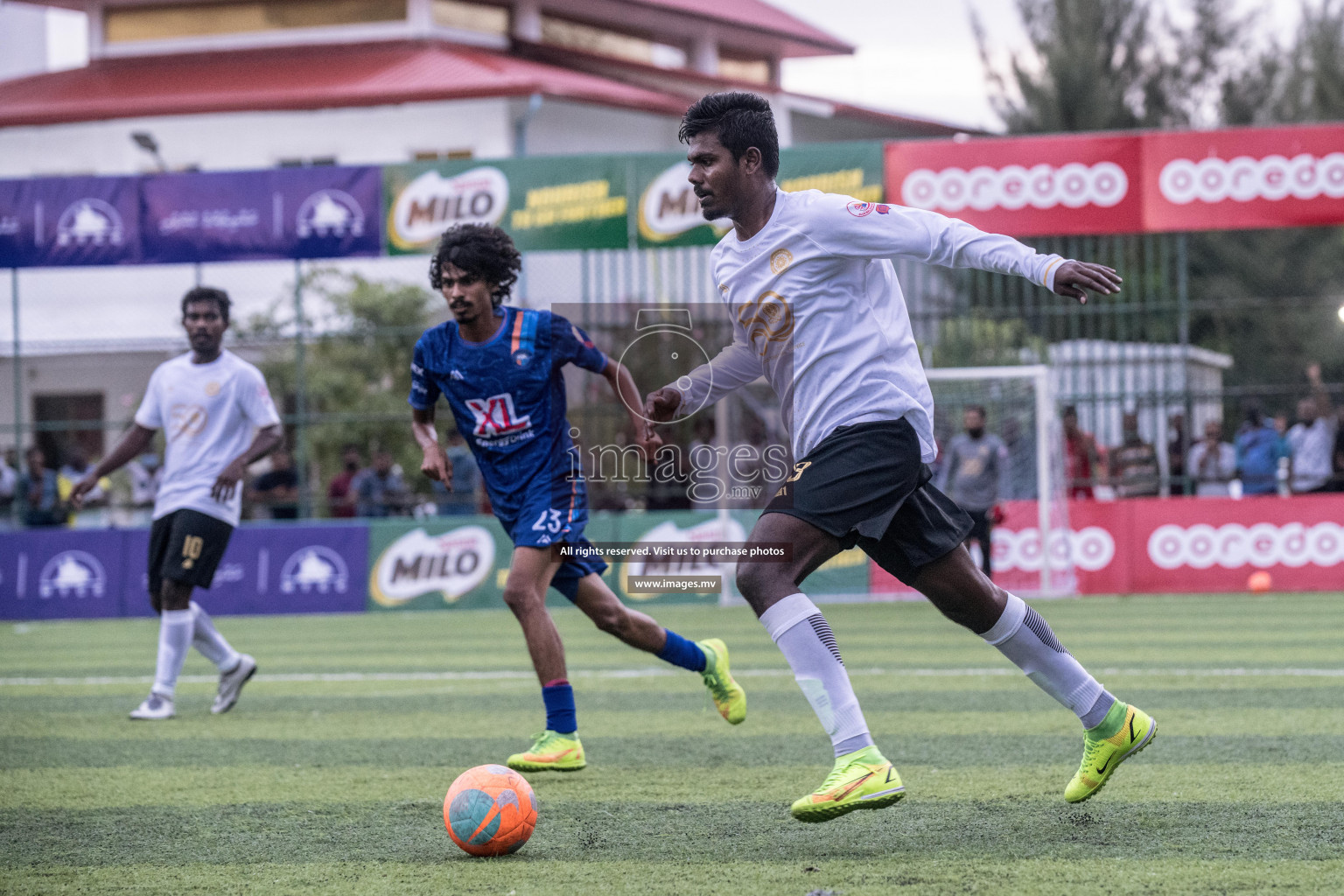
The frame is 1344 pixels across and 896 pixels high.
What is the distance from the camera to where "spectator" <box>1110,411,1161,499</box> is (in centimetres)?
1684

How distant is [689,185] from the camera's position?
53.4 ft

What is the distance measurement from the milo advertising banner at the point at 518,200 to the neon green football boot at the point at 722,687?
10.3m

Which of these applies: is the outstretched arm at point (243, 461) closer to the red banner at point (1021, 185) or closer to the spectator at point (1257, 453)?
the red banner at point (1021, 185)

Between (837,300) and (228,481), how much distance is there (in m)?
4.43

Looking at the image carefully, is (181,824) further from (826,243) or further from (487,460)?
(826,243)

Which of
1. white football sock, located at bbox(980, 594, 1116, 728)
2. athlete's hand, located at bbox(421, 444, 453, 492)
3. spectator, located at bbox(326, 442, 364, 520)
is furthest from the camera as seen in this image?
spectator, located at bbox(326, 442, 364, 520)

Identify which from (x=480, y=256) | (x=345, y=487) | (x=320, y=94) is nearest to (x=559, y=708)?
(x=480, y=256)

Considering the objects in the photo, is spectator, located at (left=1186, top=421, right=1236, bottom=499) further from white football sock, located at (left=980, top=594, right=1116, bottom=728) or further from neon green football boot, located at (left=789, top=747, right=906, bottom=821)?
neon green football boot, located at (left=789, top=747, right=906, bottom=821)

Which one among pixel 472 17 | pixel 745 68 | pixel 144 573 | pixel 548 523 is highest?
pixel 745 68

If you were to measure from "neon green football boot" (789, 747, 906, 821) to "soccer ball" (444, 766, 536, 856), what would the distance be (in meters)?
0.84

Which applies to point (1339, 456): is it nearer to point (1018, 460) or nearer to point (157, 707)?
point (1018, 460)

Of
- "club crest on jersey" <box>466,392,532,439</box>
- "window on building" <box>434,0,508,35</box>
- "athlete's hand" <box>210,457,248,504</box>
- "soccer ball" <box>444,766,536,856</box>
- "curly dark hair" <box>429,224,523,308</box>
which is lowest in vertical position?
"soccer ball" <box>444,766,536,856</box>

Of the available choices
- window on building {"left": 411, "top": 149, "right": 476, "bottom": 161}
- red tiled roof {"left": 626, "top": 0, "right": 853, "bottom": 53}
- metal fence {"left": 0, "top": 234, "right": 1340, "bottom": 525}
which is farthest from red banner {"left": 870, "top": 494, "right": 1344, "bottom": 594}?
red tiled roof {"left": 626, "top": 0, "right": 853, "bottom": 53}

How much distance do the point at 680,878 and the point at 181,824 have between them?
6.45 feet
